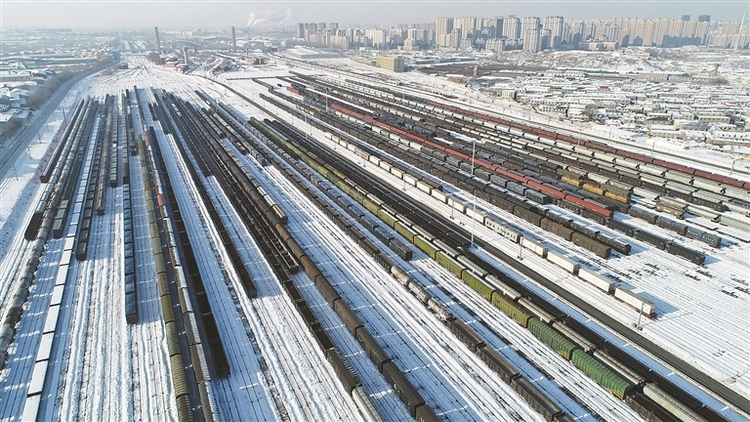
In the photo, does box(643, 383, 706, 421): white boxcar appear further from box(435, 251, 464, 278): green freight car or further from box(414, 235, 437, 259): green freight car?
box(414, 235, 437, 259): green freight car

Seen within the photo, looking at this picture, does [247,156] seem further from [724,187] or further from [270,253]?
[724,187]

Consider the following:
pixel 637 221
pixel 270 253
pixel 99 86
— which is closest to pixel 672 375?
pixel 637 221

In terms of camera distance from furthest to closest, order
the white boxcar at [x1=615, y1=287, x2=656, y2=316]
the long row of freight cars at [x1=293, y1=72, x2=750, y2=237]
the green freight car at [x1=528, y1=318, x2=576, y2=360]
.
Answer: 1. the long row of freight cars at [x1=293, y1=72, x2=750, y2=237]
2. the white boxcar at [x1=615, y1=287, x2=656, y2=316]
3. the green freight car at [x1=528, y1=318, x2=576, y2=360]

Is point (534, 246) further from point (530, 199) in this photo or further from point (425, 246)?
point (530, 199)

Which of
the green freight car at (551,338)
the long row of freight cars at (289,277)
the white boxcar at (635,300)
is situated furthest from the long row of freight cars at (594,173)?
the long row of freight cars at (289,277)

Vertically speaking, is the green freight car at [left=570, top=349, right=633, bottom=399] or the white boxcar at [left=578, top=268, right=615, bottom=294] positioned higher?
the white boxcar at [left=578, top=268, right=615, bottom=294]

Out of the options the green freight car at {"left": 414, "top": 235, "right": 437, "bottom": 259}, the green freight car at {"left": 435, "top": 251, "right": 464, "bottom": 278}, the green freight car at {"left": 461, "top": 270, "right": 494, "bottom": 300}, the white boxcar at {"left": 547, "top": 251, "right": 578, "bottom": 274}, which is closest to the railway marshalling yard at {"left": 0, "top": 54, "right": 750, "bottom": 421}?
the white boxcar at {"left": 547, "top": 251, "right": 578, "bottom": 274}

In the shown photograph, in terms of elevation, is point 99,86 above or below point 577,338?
above
